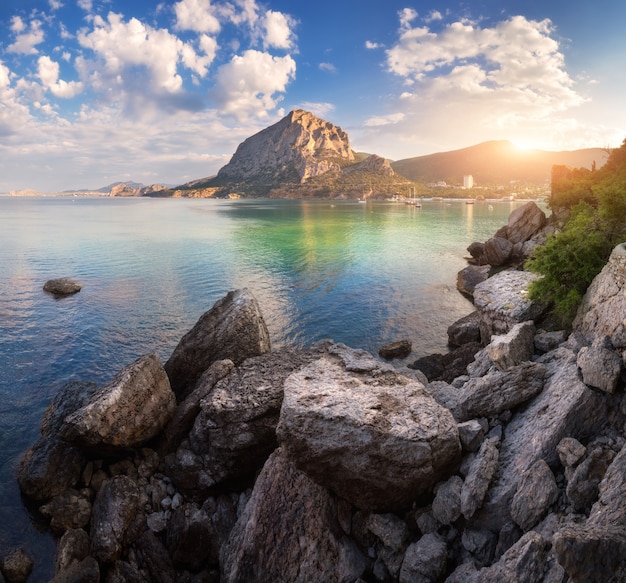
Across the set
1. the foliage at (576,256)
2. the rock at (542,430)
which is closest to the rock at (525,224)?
the foliage at (576,256)

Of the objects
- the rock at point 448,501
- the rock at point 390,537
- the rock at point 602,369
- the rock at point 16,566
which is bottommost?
the rock at point 16,566

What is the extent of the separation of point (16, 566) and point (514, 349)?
17569mm

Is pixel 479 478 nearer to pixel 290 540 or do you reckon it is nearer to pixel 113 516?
pixel 290 540

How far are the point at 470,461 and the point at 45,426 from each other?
1684 cm

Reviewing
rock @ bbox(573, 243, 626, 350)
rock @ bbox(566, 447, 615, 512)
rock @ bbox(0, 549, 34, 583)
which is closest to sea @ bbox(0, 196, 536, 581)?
rock @ bbox(0, 549, 34, 583)

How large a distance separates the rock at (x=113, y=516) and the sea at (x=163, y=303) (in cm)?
188

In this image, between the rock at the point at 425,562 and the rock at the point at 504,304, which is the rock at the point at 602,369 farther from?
the rock at the point at 504,304

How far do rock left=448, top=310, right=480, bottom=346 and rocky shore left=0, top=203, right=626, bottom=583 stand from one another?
11.6 meters

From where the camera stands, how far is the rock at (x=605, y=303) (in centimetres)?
1352

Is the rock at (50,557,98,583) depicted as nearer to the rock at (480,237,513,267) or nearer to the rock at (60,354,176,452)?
the rock at (60,354,176,452)

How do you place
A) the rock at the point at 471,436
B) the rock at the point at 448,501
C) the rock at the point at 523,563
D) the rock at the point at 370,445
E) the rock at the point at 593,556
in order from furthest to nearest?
1. the rock at the point at 471,436
2. the rock at the point at 370,445
3. the rock at the point at 448,501
4. the rock at the point at 523,563
5. the rock at the point at 593,556

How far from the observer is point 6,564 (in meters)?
11.6

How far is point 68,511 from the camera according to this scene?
1279 centimetres

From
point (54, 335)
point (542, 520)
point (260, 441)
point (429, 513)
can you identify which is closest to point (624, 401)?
point (542, 520)
